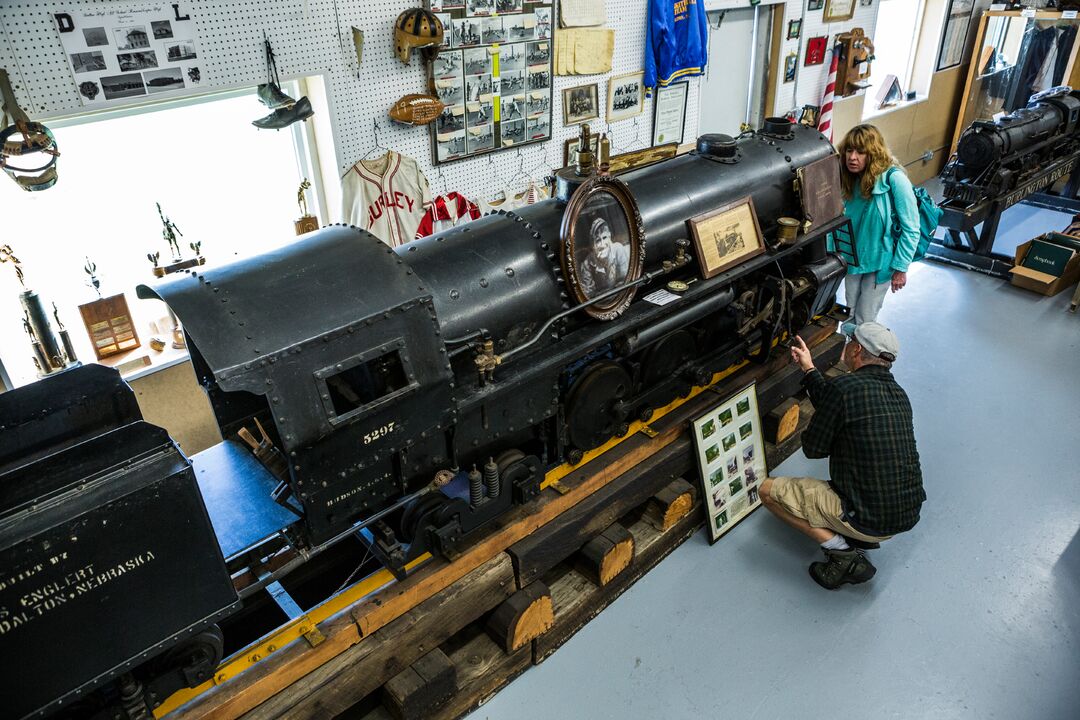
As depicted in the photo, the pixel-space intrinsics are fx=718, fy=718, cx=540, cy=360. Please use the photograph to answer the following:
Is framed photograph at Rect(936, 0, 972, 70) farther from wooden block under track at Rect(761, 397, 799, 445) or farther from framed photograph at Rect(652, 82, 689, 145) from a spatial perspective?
wooden block under track at Rect(761, 397, 799, 445)

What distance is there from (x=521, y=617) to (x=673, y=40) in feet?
14.9

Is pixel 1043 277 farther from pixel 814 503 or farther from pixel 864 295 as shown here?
pixel 814 503

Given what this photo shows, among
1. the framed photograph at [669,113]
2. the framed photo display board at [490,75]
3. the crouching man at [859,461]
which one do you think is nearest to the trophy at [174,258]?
the framed photo display board at [490,75]

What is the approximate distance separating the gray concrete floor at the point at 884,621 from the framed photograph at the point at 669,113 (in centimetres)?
310

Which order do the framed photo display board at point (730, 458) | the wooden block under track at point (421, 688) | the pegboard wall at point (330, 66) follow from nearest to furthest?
1. the wooden block under track at point (421, 688)
2. the pegboard wall at point (330, 66)
3. the framed photo display board at point (730, 458)

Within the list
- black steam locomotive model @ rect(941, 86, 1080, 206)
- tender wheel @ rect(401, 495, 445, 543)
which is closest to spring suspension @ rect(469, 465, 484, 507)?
tender wheel @ rect(401, 495, 445, 543)

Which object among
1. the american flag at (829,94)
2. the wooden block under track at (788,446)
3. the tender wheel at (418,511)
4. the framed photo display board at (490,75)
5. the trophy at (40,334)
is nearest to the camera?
the tender wheel at (418,511)

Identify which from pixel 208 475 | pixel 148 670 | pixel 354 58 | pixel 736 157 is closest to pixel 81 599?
pixel 148 670

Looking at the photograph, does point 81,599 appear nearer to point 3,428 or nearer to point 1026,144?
point 3,428

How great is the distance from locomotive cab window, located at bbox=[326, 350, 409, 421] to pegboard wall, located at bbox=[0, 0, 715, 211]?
196 centimetres

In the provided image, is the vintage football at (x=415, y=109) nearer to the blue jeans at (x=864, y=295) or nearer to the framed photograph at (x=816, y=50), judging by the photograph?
the blue jeans at (x=864, y=295)

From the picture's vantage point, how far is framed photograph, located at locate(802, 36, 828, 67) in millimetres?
7465

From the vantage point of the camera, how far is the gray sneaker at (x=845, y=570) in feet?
12.2

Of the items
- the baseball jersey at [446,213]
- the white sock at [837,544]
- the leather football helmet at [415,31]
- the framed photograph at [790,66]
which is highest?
the leather football helmet at [415,31]
